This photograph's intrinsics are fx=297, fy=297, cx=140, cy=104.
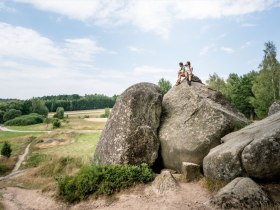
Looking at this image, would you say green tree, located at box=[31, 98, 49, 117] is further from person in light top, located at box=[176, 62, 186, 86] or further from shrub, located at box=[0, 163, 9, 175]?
person in light top, located at box=[176, 62, 186, 86]

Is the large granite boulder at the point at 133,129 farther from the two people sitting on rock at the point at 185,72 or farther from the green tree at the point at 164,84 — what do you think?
the green tree at the point at 164,84

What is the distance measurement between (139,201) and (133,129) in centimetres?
607

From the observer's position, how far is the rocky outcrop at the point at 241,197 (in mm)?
13219

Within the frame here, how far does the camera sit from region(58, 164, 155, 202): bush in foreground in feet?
60.9

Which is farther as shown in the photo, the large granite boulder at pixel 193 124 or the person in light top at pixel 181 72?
the person in light top at pixel 181 72

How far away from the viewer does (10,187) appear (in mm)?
26812

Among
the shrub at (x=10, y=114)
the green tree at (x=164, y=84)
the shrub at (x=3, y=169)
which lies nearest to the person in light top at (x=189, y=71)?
the shrub at (x=3, y=169)

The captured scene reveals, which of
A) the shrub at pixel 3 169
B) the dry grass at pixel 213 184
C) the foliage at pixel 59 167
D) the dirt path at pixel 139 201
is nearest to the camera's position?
the dirt path at pixel 139 201

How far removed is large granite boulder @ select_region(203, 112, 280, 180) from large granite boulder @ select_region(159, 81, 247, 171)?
8.43 ft

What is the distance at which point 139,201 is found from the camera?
55.0 ft

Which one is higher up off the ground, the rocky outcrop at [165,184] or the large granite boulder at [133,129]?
the large granite boulder at [133,129]

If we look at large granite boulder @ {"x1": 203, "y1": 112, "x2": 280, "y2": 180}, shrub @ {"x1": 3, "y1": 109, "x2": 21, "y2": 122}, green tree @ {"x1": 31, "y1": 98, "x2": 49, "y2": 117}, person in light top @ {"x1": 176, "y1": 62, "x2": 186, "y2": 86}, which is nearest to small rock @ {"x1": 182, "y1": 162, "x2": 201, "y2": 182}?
large granite boulder @ {"x1": 203, "y1": 112, "x2": 280, "y2": 180}

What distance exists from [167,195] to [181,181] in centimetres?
213

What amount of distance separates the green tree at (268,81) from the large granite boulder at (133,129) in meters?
41.9
